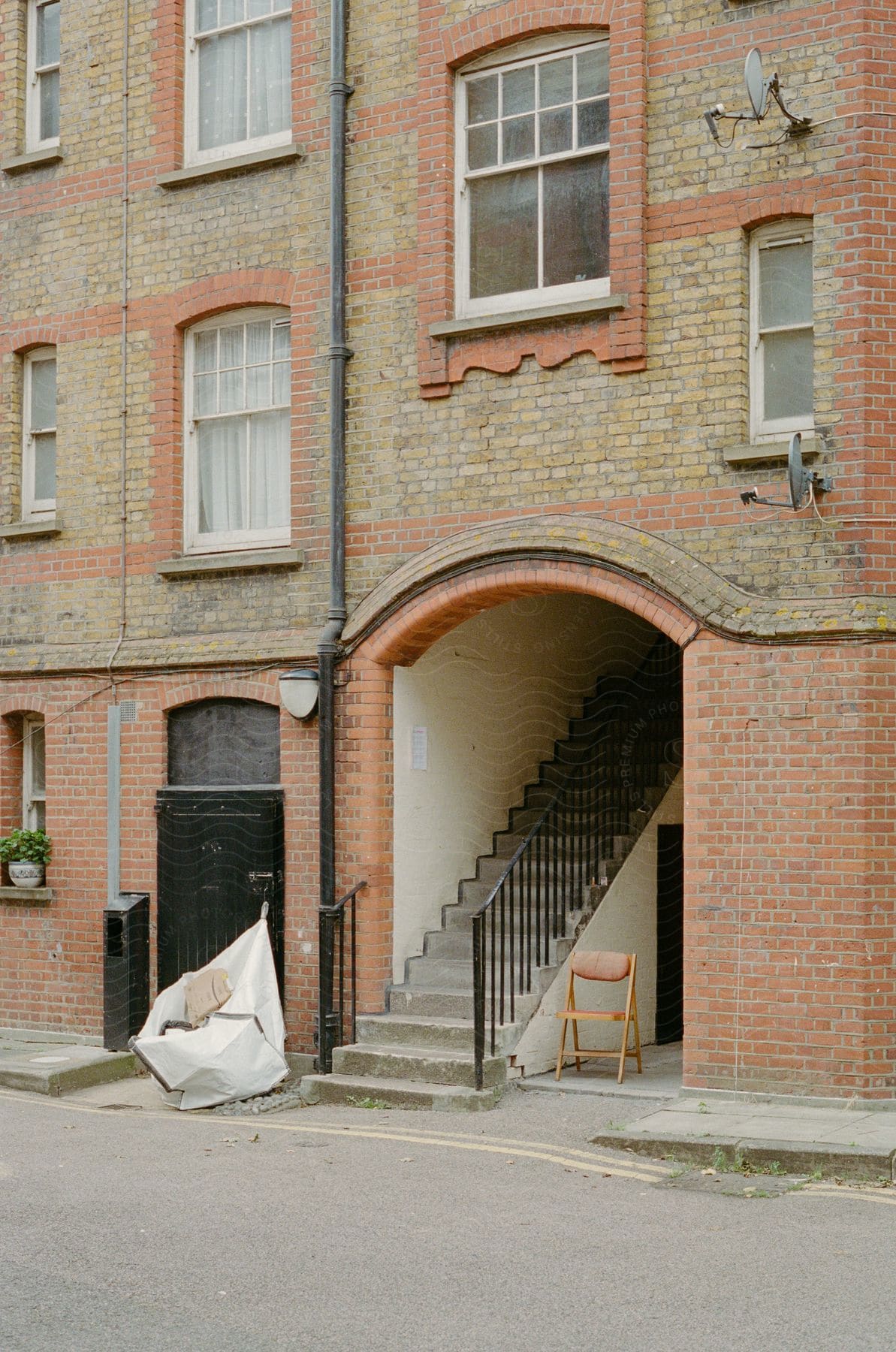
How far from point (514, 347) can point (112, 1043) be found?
250 inches

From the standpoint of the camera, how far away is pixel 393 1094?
1074cm

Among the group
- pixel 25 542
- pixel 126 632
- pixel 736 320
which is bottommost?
pixel 126 632

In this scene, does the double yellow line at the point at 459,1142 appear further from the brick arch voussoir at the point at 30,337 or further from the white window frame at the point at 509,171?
the brick arch voussoir at the point at 30,337

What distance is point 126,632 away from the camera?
1363cm

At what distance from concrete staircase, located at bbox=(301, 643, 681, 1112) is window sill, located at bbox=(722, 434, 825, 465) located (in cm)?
346

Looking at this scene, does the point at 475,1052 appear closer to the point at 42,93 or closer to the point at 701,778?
the point at 701,778

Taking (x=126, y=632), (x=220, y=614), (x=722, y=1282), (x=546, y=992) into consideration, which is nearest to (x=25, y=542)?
(x=126, y=632)

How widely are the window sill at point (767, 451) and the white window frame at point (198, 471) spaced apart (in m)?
4.13

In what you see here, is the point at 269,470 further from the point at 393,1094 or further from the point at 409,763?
the point at 393,1094

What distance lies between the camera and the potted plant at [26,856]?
13.9 metres

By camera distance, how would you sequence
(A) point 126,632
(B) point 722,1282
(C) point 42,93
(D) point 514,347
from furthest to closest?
(C) point 42,93, (A) point 126,632, (D) point 514,347, (B) point 722,1282

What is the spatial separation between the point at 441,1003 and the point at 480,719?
8.72ft

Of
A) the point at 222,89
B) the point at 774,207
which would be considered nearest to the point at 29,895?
the point at 222,89

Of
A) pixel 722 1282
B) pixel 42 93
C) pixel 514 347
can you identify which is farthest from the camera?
pixel 42 93
